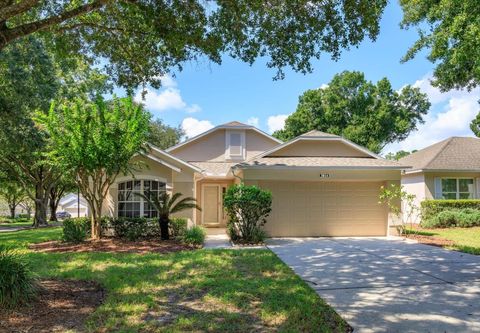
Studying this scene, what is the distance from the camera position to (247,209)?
13.1m

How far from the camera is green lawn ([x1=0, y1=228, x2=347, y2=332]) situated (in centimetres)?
499

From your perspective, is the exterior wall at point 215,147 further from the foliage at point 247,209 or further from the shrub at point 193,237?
the shrub at point 193,237

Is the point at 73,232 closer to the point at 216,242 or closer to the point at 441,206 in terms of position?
the point at 216,242

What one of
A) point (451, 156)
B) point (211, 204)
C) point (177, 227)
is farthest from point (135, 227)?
point (451, 156)

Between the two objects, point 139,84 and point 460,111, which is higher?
point 460,111

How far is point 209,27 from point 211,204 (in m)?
13.6

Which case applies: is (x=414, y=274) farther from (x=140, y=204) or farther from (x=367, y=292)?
(x=140, y=204)

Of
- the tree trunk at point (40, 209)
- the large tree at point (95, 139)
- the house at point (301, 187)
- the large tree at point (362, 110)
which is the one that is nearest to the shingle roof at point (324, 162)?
the house at point (301, 187)

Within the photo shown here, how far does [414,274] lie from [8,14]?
30.5ft

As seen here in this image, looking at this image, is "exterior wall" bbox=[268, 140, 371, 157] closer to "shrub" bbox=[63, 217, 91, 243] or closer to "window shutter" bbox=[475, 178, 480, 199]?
"shrub" bbox=[63, 217, 91, 243]

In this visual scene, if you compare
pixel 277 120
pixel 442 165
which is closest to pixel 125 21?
pixel 442 165

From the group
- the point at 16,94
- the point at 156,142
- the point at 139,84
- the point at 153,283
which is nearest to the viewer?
the point at 153,283

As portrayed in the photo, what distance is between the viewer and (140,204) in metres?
15.8

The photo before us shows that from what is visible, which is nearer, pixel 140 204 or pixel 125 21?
pixel 125 21
